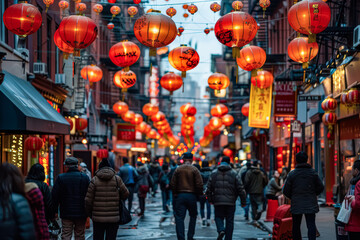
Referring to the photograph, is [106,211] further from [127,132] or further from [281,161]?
[127,132]

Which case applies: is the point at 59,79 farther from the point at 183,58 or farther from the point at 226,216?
the point at 226,216

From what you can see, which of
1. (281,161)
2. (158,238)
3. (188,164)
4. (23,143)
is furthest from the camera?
(281,161)

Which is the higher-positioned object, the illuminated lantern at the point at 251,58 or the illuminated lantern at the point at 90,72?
the illuminated lantern at the point at 90,72

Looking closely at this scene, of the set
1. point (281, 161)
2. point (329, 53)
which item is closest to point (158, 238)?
point (329, 53)

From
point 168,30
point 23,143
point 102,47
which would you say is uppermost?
point 102,47

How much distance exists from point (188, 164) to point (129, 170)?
739cm

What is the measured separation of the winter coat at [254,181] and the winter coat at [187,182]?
695cm

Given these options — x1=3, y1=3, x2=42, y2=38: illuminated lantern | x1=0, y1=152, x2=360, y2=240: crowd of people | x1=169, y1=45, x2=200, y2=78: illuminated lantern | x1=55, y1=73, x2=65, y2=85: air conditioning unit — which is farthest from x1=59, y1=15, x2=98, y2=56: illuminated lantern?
x1=55, y1=73, x2=65, y2=85: air conditioning unit

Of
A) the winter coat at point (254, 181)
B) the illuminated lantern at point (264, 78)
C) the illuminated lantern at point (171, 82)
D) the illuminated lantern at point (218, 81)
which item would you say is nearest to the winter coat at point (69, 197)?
the illuminated lantern at point (171, 82)

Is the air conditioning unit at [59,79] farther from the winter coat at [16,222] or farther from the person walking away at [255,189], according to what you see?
the winter coat at [16,222]

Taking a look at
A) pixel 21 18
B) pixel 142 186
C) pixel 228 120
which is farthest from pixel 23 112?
pixel 228 120

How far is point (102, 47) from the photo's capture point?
4284 centimetres

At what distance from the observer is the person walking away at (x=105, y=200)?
10575 mm

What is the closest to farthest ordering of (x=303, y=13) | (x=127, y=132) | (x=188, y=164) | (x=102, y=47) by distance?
1. (x=303, y=13)
2. (x=188, y=164)
3. (x=102, y=47)
4. (x=127, y=132)
